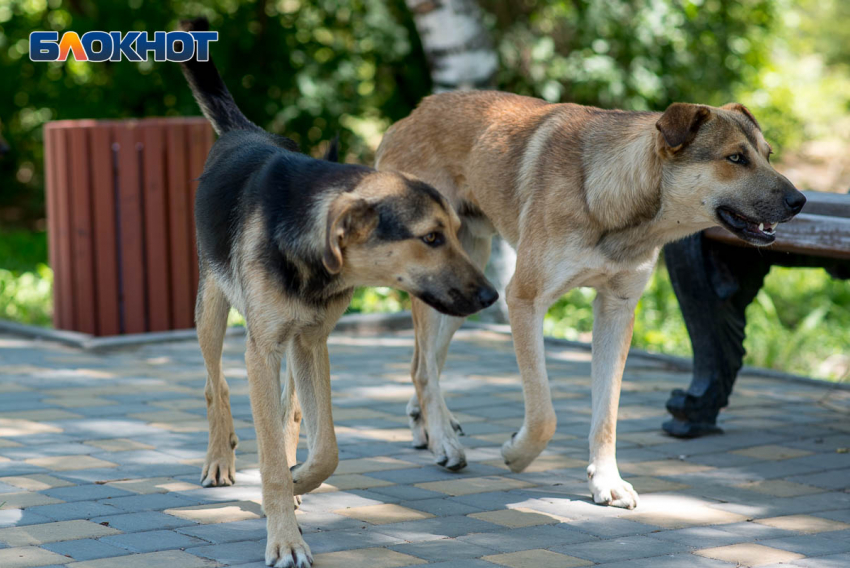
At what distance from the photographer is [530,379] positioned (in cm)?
474

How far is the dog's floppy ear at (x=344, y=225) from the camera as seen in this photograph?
362cm

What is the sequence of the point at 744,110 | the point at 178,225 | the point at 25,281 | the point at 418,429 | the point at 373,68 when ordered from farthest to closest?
the point at 373,68 < the point at 25,281 < the point at 178,225 < the point at 418,429 < the point at 744,110

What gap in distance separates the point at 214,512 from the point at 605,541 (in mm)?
1545

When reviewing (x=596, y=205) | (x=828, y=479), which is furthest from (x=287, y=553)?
(x=828, y=479)

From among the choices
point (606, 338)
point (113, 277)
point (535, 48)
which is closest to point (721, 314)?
point (606, 338)

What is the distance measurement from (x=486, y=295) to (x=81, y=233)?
5.66 metres

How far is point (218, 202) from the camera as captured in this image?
4352mm

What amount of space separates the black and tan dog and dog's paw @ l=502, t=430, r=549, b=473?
0.95 m

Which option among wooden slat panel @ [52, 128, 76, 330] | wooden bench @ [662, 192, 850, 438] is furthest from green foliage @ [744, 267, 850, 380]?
wooden slat panel @ [52, 128, 76, 330]

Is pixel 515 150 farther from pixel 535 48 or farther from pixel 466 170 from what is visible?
pixel 535 48

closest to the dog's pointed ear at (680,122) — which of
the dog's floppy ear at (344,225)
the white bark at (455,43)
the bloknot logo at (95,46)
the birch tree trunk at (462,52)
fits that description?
the dog's floppy ear at (344,225)

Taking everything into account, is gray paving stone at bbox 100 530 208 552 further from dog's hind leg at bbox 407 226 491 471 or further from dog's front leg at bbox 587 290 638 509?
dog's front leg at bbox 587 290 638 509

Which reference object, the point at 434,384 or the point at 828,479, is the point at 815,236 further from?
the point at 434,384

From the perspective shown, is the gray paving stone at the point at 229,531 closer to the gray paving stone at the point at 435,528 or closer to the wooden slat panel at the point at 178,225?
the gray paving stone at the point at 435,528
